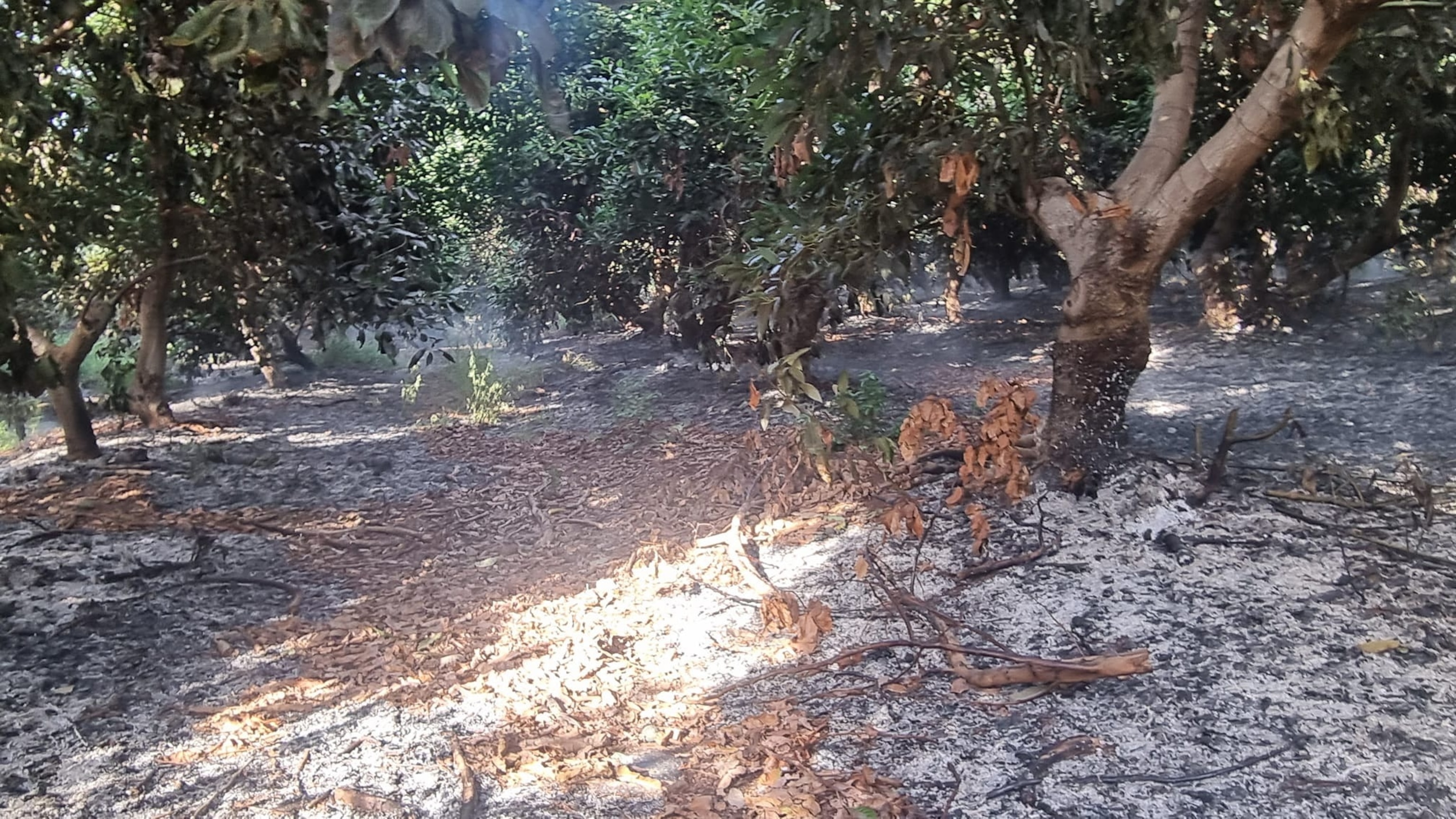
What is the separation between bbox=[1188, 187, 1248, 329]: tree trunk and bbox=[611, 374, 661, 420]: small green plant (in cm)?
467

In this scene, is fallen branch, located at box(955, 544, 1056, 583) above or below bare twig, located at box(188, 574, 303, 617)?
below

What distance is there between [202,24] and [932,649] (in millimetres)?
2803

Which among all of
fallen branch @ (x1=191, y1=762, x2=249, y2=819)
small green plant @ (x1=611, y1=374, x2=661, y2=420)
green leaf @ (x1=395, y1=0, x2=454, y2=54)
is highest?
green leaf @ (x1=395, y1=0, x2=454, y2=54)

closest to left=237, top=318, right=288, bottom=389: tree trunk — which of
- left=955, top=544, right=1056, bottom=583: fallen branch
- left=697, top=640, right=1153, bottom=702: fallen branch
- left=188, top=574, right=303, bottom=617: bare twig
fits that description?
left=188, top=574, right=303, bottom=617: bare twig

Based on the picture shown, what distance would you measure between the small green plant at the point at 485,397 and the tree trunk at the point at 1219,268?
19.6ft

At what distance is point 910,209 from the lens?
401 centimetres

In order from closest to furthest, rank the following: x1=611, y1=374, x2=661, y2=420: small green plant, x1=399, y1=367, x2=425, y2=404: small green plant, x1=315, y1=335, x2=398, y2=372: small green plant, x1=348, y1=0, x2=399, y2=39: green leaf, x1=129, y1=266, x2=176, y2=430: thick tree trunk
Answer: x1=348, y1=0, x2=399, y2=39: green leaf → x1=129, y1=266, x2=176, y2=430: thick tree trunk → x1=611, y1=374, x2=661, y2=420: small green plant → x1=399, y1=367, x2=425, y2=404: small green plant → x1=315, y1=335, x2=398, y2=372: small green plant

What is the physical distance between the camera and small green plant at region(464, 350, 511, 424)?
8.66m

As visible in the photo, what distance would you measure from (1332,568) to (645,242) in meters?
5.41

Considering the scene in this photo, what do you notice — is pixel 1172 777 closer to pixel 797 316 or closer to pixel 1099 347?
pixel 1099 347

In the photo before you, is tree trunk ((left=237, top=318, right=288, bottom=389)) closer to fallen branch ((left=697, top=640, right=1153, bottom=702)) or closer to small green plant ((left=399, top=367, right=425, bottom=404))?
small green plant ((left=399, top=367, right=425, bottom=404))

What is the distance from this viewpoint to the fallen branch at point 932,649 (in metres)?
3.26

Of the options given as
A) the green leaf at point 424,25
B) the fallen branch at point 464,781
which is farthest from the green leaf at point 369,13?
the fallen branch at point 464,781

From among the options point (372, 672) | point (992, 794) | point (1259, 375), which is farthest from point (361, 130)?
point (1259, 375)
